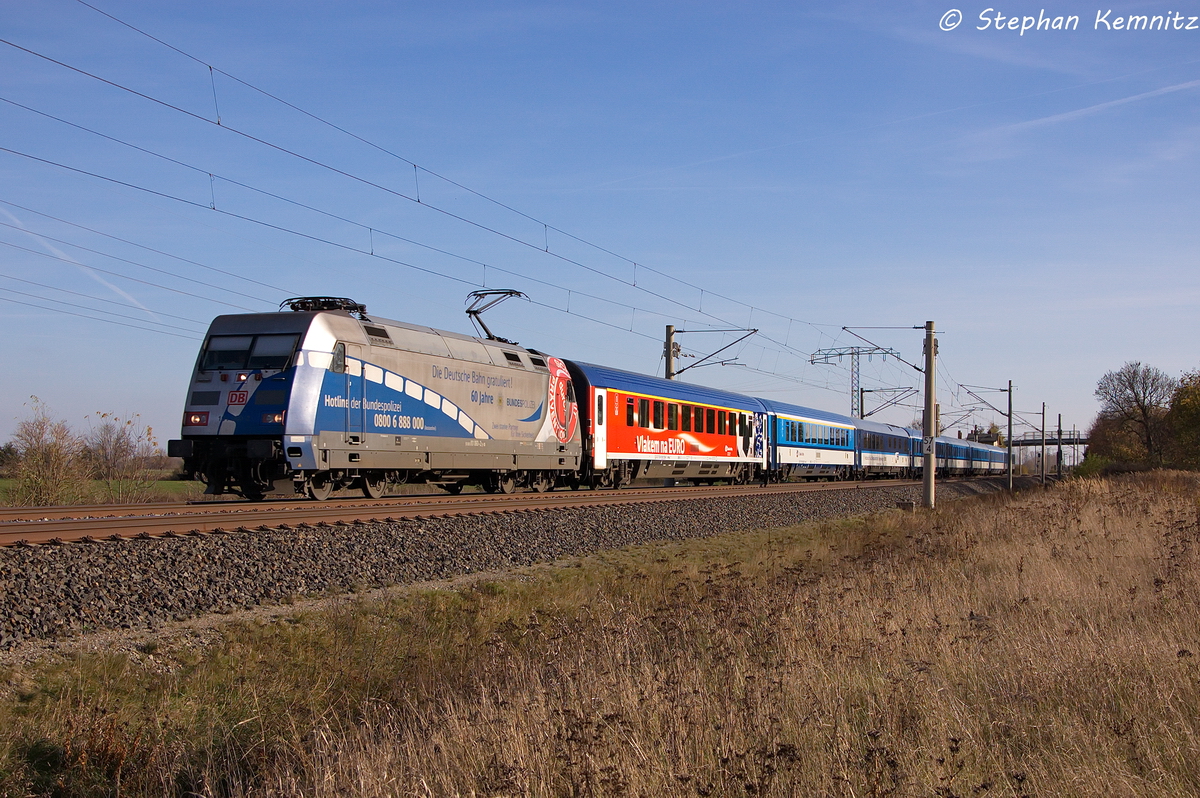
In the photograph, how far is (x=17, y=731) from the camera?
18.3 feet

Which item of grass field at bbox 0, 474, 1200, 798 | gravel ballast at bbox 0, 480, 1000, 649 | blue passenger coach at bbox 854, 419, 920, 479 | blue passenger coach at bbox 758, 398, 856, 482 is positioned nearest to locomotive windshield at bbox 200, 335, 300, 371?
gravel ballast at bbox 0, 480, 1000, 649

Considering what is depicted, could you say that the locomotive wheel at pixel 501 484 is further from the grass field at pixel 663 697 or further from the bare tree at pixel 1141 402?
the bare tree at pixel 1141 402

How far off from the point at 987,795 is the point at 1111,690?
6.48ft

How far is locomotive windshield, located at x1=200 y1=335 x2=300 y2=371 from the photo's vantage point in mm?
15781

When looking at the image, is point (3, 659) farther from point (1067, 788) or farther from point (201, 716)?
point (1067, 788)

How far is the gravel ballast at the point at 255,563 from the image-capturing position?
790 cm

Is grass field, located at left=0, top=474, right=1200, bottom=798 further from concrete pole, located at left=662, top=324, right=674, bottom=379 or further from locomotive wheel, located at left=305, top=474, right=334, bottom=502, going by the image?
concrete pole, located at left=662, top=324, right=674, bottom=379

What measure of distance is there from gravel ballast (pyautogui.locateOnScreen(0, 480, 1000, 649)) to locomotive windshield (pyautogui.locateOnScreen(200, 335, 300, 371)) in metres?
4.26

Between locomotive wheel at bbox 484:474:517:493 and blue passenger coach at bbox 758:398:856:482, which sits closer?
locomotive wheel at bbox 484:474:517:493

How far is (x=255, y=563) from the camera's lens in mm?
10086

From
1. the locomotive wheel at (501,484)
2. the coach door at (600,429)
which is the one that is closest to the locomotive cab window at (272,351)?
the locomotive wheel at (501,484)

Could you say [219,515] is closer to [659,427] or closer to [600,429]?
[600,429]

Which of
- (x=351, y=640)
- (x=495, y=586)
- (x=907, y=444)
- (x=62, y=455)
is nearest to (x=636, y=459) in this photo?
(x=62, y=455)

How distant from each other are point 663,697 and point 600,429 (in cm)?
2059
